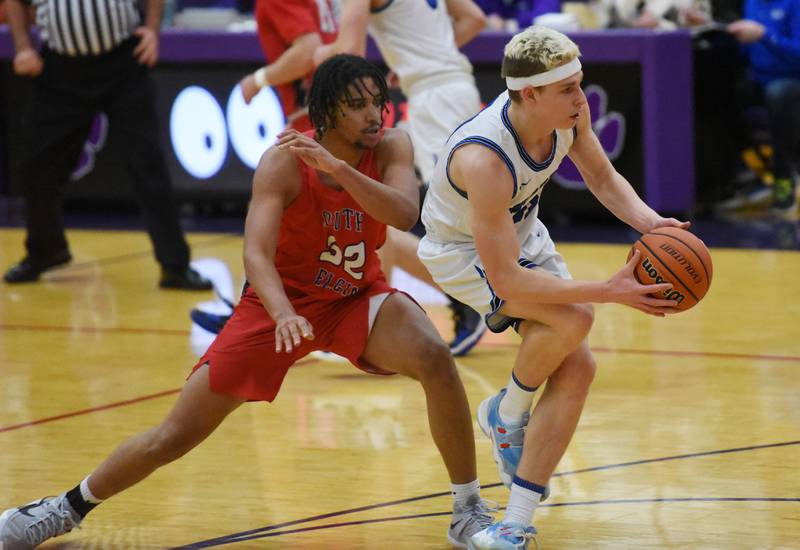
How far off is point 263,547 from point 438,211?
110 centimetres

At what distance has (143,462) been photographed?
13.5ft

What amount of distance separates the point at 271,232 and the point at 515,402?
869 mm

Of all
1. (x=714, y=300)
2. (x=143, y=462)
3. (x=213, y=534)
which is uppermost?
(x=143, y=462)

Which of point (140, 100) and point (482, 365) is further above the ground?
point (140, 100)

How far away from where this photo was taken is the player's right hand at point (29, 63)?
833 cm

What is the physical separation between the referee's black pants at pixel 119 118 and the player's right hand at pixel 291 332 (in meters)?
4.59

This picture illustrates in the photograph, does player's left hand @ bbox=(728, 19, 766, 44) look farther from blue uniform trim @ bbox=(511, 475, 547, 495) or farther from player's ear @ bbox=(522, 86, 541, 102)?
blue uniform trim @ bbox=(511, 475, 547, 495)

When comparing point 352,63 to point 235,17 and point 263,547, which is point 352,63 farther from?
point 235,17

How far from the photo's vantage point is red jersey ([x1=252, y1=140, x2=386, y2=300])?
426cm

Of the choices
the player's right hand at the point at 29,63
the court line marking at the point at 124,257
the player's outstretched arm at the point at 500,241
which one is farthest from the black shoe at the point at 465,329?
A: the court line marking at the point at 124,257

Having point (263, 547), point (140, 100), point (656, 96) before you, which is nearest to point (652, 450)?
point (263, 547)

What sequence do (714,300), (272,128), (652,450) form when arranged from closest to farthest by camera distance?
A: (652,450) → (714,300) → (272,128)

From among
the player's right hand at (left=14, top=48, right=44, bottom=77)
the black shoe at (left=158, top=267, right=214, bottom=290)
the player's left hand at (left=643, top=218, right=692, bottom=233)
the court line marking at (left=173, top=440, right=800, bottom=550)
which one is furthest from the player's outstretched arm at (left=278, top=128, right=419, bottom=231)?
the player's right hand at (left=14, top=48, right=44, bottom=77)

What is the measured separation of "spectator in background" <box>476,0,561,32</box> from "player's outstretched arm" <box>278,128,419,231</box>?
20.8 ft
